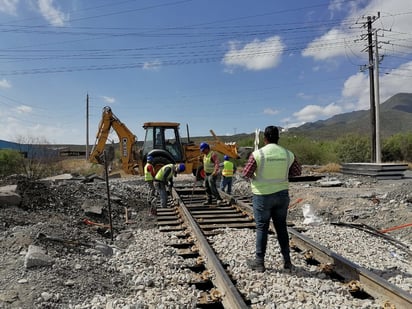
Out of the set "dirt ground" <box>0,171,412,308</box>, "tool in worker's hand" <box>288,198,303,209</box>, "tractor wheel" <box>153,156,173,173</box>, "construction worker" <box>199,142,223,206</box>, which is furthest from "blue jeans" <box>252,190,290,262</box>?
"tractor wheel" <box>153,156,173,173</box>

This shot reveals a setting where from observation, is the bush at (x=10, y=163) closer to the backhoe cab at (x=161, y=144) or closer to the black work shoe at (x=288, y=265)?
the backhoe cab at (x=161, y=144)

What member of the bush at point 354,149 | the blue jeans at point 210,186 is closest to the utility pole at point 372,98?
the bush at point 354,149

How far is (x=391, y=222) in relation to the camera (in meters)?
8.20

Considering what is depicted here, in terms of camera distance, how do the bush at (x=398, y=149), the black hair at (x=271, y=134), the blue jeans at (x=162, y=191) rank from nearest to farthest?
the black hair at (x=271, y=134), the blue jeans at (x=162, y=191), the bush at (x=398, y=149)

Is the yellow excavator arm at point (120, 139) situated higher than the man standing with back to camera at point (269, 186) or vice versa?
the yellow excavator arm at point (120, 139)

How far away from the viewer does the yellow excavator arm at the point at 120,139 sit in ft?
60.7

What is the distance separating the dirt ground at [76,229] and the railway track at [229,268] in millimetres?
972

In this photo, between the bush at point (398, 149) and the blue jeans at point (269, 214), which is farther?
the bush at point (398, 149)

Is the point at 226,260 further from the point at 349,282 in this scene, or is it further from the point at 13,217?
the point at 13,217

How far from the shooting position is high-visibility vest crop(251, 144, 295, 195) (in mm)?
4969

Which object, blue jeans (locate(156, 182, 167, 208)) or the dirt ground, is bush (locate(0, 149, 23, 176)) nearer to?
the dirt ground

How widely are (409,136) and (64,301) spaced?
38326 mm

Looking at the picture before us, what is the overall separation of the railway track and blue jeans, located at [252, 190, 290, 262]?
51 centimetres

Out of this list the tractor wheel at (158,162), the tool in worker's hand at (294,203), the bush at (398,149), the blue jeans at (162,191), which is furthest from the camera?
the bush at (398,149)
